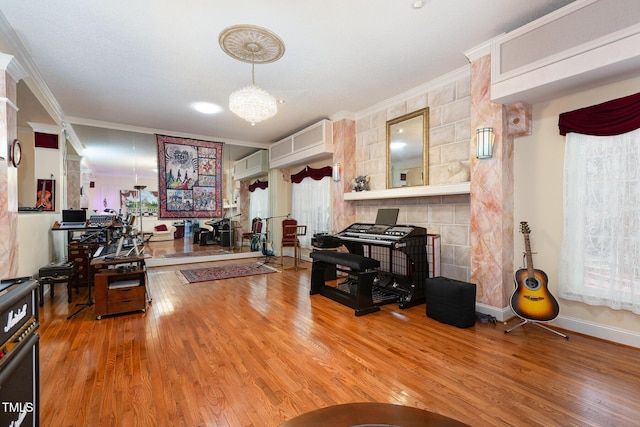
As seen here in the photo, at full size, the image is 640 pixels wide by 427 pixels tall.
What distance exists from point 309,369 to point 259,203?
19.9 ft

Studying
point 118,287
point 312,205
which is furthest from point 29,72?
point 312,205

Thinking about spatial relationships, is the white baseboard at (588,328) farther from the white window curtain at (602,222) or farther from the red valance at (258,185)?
the red valance at (258,185)

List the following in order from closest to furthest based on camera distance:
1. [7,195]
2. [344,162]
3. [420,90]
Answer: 1. [7,195]
2. [420,90]
3. [344,162]

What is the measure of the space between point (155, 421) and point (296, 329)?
1421mm

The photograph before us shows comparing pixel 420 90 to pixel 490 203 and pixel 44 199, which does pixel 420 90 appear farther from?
pixel 44 199

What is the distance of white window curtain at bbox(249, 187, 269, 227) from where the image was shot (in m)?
7.60

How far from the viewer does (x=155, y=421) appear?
159cm

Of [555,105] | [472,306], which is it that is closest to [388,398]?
[472,306]

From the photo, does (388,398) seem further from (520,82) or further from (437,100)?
(437,100)

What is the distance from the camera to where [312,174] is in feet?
20.1

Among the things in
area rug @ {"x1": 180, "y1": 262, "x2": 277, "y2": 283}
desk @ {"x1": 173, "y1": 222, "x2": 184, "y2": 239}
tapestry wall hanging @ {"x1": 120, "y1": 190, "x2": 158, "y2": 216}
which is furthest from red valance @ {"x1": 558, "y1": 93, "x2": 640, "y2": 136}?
desk @ {"x1": 173, "y1": 222, "x2": 184, "y2": 239}

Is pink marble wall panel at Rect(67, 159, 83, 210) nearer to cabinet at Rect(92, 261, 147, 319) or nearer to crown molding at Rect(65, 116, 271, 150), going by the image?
crown molding at Rect(65, 116, 271, 150)

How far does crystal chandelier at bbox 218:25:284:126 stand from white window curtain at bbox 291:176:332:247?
2.84 meters

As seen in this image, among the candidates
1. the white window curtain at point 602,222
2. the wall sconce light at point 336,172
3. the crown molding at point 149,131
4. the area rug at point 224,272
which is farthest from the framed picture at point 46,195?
the white window curtain at point 602,222
